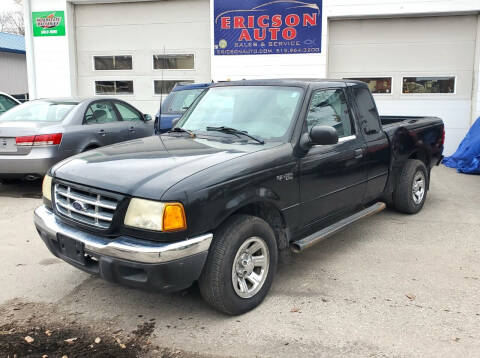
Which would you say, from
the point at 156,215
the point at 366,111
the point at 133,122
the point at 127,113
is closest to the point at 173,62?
the point at 127,113

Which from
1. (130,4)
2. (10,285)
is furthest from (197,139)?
(130,4)

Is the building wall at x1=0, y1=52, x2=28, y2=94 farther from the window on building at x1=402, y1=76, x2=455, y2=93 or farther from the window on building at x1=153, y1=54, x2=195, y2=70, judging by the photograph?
the window on building at x1=402, y1=76, x2=455, y2=93

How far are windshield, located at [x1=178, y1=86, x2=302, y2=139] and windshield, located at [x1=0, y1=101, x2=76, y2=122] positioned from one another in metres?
3.69

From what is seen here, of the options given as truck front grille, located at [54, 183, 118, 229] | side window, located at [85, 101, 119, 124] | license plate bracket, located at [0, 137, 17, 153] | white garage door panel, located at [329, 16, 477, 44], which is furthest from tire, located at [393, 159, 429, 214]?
white garage door panel, located at [329, 16, 477, 44]

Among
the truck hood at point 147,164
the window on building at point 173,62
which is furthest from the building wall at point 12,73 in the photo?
the truck hood at point 147,164

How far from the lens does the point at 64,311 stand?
370 cm

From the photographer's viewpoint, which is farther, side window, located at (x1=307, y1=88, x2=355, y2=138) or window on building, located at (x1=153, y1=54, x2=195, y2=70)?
window on building, located at (x1=153, y1=54, x2=195, y2=70)

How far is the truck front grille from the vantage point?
3219mm

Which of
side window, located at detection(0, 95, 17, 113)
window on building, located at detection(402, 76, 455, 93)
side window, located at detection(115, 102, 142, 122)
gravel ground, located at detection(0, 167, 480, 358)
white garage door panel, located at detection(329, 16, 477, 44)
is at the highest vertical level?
white garage door panel, located at detection(329, 16, 477, 44)

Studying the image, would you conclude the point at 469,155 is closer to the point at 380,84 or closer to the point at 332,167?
the point at 380,84

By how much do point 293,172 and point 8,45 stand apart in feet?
110

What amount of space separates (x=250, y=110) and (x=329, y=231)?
1347 millimetres

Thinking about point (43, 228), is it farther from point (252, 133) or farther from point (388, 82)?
point (388, 82)

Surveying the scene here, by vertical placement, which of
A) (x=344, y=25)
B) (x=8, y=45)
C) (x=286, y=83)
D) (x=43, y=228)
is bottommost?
(x=43, y=228)
